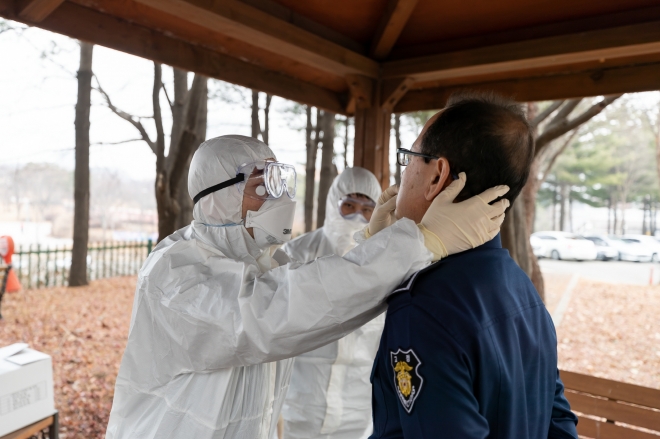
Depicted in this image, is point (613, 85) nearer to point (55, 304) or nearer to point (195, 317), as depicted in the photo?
point (195, 317)

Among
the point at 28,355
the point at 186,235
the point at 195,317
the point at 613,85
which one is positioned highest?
the point at 613,85

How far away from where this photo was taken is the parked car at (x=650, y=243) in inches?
535

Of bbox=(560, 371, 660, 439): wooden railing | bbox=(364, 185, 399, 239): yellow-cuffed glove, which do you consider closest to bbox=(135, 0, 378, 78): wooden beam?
bbox=(364, 185, 399, 239): yellow-cuffed glove

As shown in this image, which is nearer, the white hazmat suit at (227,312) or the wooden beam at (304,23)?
the white hazmat suit at (227,312)

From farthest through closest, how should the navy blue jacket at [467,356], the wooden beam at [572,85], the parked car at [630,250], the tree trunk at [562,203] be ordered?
the tree trunk at [562,203] → the parked car at [630,250] → the wooden beam at [572,85] → the navy blue jacket at [467,356]

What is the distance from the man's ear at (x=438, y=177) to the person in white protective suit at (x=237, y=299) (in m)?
0.05

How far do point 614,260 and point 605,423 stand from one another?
1409cm

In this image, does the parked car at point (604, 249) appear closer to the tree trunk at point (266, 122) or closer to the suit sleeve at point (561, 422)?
the tree trunk at point (266, 122)

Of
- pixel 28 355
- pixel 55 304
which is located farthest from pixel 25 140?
pixel 28 355

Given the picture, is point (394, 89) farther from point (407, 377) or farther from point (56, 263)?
point (56, 263)

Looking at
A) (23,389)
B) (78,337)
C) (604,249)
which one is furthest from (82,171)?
(604,249)

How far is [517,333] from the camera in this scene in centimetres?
121

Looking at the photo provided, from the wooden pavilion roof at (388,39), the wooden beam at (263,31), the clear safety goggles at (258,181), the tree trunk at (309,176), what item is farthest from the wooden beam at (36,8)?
the tree trunk at (309,176)

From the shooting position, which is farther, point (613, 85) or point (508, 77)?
point (508, 77)
